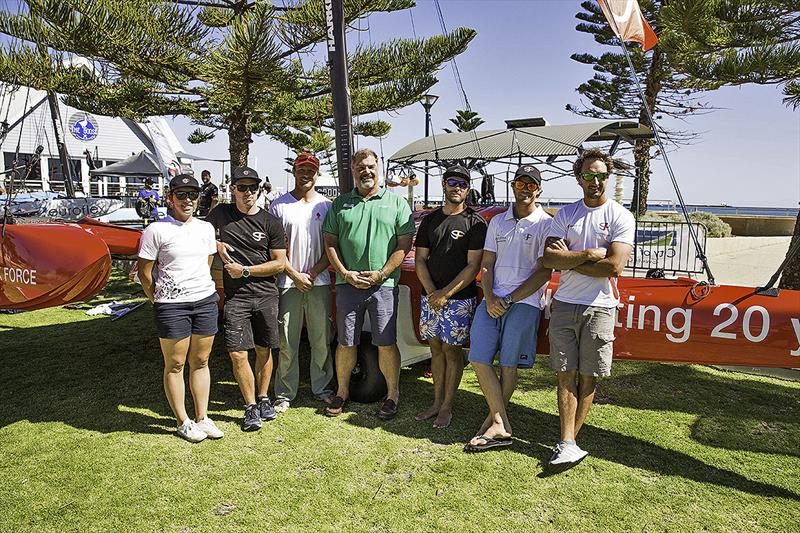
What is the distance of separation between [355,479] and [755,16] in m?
7.89

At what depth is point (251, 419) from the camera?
3488mm

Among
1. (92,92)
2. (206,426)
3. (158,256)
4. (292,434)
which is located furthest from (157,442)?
(92,92)

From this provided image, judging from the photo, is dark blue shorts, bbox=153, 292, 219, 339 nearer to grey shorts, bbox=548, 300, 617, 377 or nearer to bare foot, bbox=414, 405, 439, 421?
bare foot, bbox=414, 405, 439, 421

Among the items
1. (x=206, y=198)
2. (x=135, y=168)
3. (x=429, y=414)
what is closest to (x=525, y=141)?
(x=206, y=198)

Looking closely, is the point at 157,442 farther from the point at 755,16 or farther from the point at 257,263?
the point at 755,16

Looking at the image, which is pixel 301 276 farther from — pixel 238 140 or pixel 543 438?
pixel 238 140

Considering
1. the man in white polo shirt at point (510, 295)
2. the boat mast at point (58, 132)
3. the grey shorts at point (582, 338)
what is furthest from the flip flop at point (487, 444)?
the boat mast at point (58, 132)

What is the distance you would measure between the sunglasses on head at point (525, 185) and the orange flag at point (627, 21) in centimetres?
173

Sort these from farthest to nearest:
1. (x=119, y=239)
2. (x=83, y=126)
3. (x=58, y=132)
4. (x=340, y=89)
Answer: (x=83, y=126) < (x=58, y=132) < (x=340, y=89) < (x=119, y=239)

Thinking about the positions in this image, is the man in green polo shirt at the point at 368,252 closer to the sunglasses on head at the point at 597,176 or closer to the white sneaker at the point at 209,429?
the white sneaker at the point at 209,429

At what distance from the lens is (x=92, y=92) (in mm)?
9164

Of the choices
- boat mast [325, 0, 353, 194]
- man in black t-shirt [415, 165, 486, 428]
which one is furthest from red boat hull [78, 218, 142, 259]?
man in black t-shirt [415, 165, 486, 428]

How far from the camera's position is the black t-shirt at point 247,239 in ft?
11.2

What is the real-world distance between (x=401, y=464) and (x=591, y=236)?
1599 millimetres
